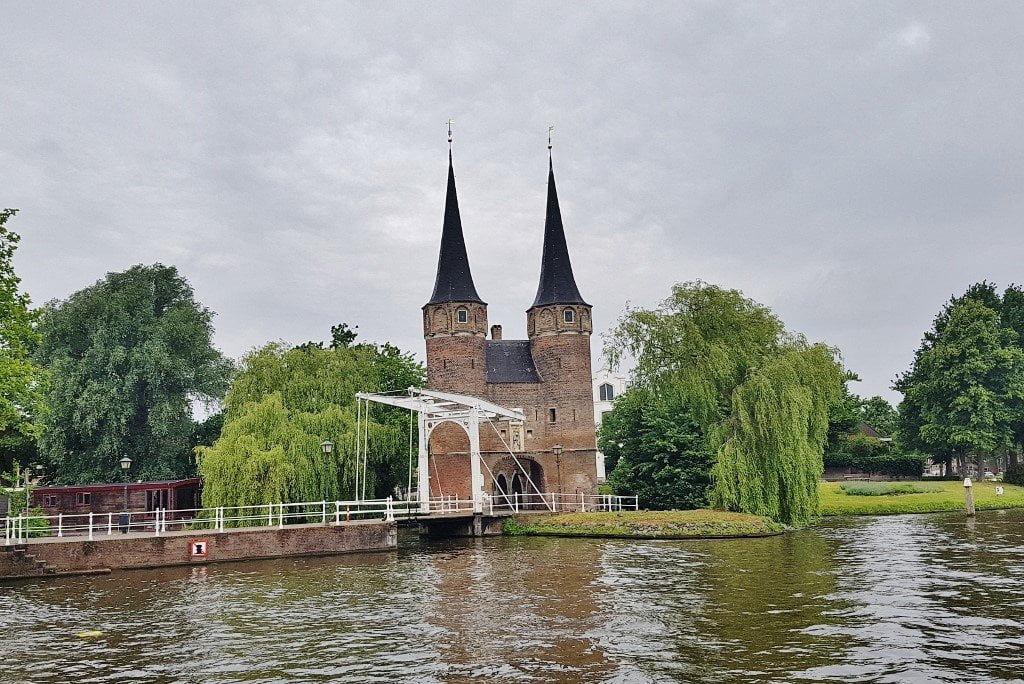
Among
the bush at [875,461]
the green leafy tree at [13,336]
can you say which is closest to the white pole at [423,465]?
the green leafy tree at [13,336]

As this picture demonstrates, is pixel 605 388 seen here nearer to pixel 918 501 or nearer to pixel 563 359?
pixel 563 359

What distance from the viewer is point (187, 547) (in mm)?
28203

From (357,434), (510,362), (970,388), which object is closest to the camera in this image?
(357,434)

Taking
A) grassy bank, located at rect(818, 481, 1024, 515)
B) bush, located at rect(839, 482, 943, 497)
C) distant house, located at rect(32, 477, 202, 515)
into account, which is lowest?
grassy bank, located at rect(818, 481, 1024, 515)

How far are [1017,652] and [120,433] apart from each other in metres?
42.6

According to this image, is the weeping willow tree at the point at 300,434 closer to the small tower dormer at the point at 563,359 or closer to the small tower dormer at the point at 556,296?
the small tower dormer at the point at 563,359

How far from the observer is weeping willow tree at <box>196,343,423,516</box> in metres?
33.0

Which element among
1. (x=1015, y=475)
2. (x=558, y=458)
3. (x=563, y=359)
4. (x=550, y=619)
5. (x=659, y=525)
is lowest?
(x=550, y=619)

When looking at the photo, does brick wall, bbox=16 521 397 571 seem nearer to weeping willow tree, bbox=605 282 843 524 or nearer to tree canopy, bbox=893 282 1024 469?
weeping willow tree, bbox=605 282 843 524

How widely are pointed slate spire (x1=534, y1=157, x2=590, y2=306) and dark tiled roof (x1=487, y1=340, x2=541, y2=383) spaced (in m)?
2.86

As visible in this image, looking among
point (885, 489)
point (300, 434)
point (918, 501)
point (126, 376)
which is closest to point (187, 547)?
point (300, 434)

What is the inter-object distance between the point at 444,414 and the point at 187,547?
13878 mm

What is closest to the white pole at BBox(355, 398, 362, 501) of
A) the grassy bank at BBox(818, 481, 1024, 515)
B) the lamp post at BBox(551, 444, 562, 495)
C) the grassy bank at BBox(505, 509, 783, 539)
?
A: the grassy bank at BBox(505, 509, 783, 539)

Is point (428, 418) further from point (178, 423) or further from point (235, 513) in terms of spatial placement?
point (178, 423)
